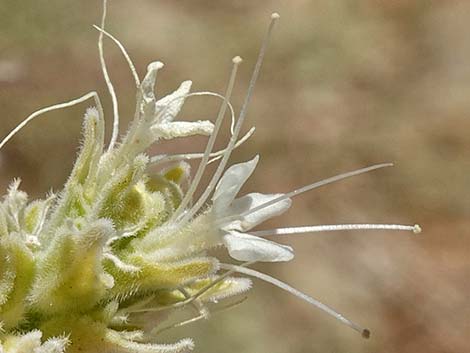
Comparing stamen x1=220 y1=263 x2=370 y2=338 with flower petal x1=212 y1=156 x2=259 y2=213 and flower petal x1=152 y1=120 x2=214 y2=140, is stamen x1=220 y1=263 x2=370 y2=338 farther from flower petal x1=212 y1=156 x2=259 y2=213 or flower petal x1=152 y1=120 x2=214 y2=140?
flower petal x1=152 y1=120 x2=214 y2=140

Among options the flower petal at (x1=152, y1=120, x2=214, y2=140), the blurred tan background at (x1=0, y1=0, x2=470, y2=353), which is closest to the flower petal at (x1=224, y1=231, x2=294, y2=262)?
the flower petal at (x1=152, y1=120, x2=214, y2=140)

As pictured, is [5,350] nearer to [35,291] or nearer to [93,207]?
[35,291]

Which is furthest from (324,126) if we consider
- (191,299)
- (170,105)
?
(191,299)

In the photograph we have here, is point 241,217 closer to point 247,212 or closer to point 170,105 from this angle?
point 247,212

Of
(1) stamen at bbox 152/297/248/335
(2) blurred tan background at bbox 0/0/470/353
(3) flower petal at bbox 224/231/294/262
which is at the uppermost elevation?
(3) flower petal at bbox 224/231/294/262

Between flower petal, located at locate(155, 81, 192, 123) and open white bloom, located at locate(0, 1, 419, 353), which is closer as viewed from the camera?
open white bloom, located at locate(0, 1, 419, 353)

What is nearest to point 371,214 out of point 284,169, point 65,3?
point 284,169

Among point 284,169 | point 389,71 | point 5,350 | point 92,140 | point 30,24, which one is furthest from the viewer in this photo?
point 389,71
